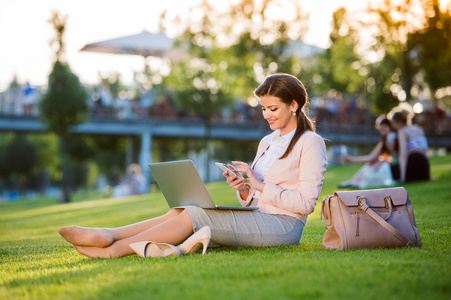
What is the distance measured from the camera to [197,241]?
4.59 m

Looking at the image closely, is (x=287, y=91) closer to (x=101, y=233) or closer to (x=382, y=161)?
(x=101, y=233)

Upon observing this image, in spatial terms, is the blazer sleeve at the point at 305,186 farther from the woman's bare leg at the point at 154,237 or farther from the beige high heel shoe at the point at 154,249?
the beige high heel shoe at the point at 154,249

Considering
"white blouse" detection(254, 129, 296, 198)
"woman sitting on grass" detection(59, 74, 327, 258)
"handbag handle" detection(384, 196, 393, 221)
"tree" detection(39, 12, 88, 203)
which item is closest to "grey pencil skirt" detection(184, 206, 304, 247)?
"woman sitting on grass" detection(59, 74, 327, 258)

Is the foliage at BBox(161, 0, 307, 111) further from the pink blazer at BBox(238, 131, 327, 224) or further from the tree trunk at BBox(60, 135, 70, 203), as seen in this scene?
the pink blazer at BBox(238, 131, 327, 224)

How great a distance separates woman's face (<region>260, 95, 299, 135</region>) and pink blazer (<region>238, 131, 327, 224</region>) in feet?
0.86

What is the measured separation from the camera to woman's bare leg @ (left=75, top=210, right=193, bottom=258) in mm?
4660

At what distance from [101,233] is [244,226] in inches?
45.3

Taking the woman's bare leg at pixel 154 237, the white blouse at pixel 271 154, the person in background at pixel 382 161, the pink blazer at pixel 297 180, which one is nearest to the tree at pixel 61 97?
the person in background at pixel 382 161

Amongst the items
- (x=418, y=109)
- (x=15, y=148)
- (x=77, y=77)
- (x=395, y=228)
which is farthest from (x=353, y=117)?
(x=15, y=148)

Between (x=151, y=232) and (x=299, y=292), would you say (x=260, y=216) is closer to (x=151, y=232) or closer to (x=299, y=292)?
(x=151, y=232)

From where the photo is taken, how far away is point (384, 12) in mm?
20766

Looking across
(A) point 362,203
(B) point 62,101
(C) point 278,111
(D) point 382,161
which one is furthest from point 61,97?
(A) point 362,203

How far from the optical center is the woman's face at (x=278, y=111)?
Answer: 197 inches

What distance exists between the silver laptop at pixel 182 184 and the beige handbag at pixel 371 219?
73 cm
